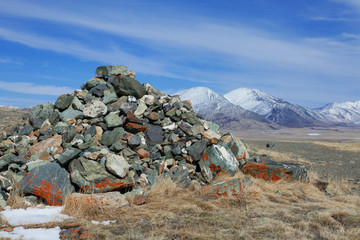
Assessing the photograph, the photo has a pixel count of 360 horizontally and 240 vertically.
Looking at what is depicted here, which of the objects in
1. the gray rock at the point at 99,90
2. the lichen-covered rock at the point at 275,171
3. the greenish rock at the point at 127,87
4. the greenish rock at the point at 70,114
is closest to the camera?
the greenish rock at the point at 70,114

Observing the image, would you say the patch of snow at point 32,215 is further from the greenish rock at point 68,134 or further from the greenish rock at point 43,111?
the greenish rock at point 43,111

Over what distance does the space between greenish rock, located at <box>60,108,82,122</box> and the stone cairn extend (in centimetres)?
4

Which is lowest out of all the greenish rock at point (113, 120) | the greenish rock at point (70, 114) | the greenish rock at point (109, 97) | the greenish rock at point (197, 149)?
the greenish rock at point (197, 149)

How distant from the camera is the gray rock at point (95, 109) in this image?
36.5 ft

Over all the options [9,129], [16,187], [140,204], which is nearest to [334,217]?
[140,204]

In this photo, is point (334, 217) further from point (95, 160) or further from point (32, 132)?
point (32, 132)

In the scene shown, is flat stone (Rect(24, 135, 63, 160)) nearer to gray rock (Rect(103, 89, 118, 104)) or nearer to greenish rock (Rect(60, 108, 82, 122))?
greenish rock (Rect(60, 108, 82, 122))

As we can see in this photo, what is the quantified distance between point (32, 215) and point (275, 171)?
9181 millimetres

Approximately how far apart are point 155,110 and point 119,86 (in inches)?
77.0

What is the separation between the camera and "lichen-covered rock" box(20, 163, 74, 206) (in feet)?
25.9

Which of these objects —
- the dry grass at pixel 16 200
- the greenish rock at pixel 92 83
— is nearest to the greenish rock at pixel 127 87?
the greenish rock at pixel 92 83

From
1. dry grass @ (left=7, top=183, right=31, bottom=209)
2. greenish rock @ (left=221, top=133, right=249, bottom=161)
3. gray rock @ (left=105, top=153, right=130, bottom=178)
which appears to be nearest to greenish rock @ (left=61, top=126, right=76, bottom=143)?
gray rock @ (left=105, top=153, right=130, bottom=178)

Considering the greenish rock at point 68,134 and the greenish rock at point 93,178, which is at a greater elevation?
the greenish rock at point 68,134

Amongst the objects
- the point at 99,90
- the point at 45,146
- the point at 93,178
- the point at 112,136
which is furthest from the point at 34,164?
the point at 99,90
